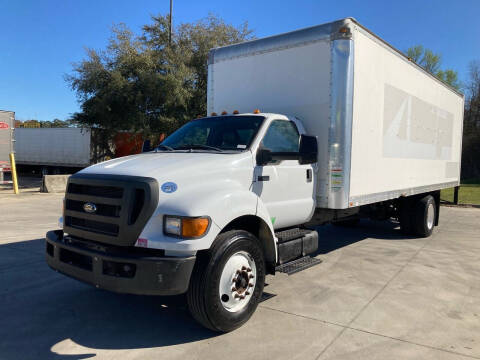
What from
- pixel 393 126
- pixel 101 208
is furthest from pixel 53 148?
pixel 101 208

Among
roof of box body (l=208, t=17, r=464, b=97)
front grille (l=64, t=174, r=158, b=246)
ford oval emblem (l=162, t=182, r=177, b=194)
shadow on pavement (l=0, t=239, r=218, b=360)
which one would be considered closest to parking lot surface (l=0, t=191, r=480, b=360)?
shadow on pavement (l=0, t=239, r=218, b=360)

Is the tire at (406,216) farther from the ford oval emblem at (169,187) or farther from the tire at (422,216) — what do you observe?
the ford oval emblem at (169,187)

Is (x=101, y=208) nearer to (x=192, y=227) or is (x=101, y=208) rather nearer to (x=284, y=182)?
(x=192, y=227)

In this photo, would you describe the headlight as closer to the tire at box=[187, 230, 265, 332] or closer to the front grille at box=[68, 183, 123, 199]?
the tire at box=[187, 230, 265, 332]

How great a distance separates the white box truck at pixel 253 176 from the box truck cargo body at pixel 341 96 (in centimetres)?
2

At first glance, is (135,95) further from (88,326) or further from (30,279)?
(88,326)

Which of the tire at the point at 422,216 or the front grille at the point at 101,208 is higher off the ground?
the front grille at the point at 101,208

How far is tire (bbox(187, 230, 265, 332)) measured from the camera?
3.44 meters

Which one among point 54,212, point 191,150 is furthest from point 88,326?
point 54,212

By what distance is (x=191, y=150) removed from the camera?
4.47m

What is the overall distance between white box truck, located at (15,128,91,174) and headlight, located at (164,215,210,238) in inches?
936

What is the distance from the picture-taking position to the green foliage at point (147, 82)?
2023 centimetres

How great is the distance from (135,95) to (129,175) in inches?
705

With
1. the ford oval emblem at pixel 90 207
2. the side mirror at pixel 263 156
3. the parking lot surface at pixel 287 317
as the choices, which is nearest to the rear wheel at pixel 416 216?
Answer: the parking lot surface at pixel 287 317
